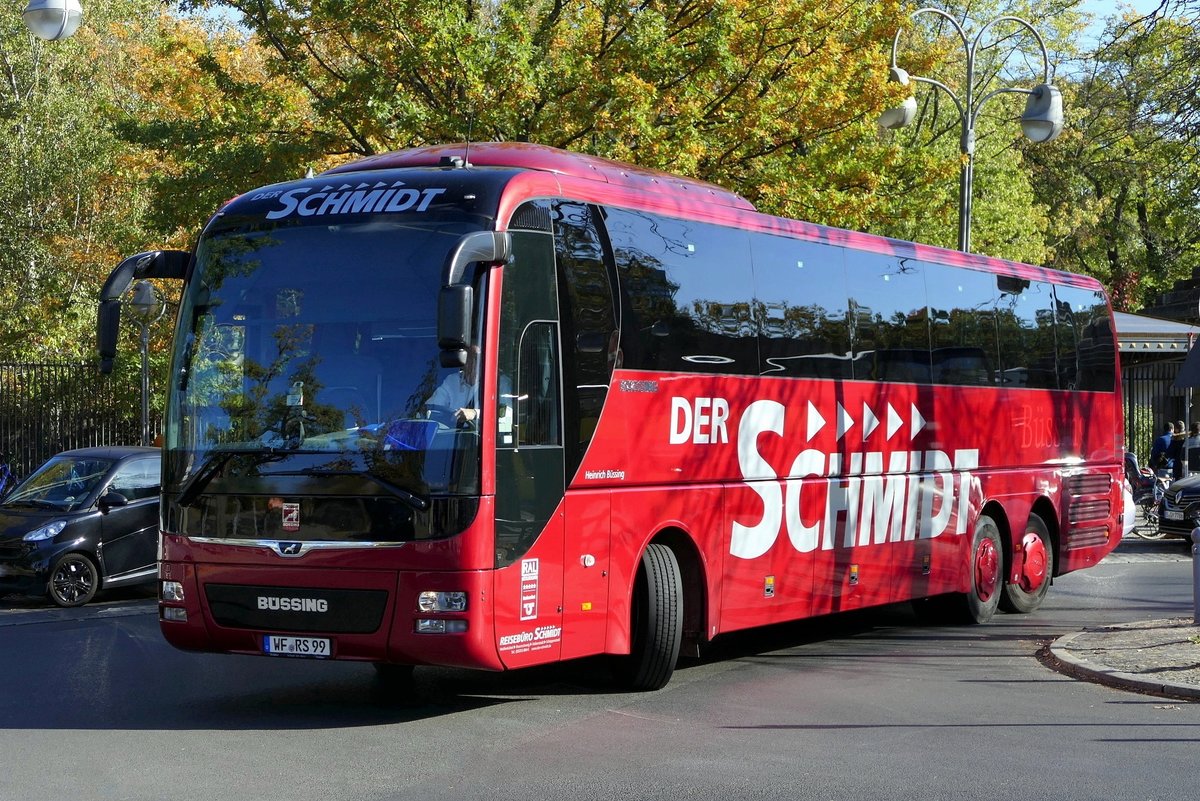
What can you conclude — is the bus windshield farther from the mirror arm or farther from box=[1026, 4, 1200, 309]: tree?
box=[1026, 4, 1200, 309]: tree

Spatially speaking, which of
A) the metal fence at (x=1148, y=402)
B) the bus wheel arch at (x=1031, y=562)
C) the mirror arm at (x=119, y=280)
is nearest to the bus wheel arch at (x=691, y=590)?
the mirror arm at (x=119, y=280)

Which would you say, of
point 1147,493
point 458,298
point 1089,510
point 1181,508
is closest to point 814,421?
point 458,298

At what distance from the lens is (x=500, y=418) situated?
909cm

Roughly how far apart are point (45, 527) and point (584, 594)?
8439mm

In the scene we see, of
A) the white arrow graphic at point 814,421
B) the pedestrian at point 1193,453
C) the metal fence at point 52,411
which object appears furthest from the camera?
the pedestrian at point 1193,453

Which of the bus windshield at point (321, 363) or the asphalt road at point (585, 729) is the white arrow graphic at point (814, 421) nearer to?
the asphalt road at point (585, 729)

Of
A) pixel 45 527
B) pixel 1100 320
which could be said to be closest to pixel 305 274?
pixel 45 527

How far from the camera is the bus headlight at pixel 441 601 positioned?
8750mm

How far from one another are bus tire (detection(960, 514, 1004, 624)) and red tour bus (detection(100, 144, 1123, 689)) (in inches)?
101

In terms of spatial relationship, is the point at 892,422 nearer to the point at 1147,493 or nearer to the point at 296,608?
the point at 296,608

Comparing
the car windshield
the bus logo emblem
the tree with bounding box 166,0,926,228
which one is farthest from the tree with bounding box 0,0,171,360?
the bus logo emblem

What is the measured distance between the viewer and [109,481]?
54.3 ft

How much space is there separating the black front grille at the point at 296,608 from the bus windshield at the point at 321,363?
637 mm

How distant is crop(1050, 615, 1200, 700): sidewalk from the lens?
10641 mm
